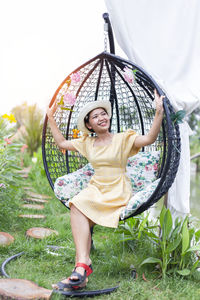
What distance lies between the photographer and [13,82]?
767 cm

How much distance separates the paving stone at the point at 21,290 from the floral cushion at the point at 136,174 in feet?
2.53

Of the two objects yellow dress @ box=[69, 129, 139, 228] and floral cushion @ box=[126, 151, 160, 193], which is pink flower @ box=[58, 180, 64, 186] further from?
floral cushion @ box=[126, 151, 160, 193]

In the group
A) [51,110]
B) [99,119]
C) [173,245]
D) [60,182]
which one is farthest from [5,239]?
[173,245]

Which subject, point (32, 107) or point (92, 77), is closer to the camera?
point (92, 77)

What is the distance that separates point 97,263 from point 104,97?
1.41 metres

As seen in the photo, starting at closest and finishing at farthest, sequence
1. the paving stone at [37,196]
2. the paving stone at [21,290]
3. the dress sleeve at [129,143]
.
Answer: the paving stone at [21,290]
the dress sleeve at [129,143]
the paving stone at [37,196]

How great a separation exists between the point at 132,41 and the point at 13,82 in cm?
578

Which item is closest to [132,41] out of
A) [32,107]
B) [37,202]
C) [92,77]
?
[92,77]

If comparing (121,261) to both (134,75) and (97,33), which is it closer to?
(134,75)

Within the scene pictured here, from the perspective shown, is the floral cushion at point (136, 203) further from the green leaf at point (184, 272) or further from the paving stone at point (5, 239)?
the paving stone at point (5, 239)

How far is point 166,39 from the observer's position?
2.51 m

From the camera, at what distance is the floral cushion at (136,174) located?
2.40 meters

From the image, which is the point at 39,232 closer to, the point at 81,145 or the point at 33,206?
the point at 33,206

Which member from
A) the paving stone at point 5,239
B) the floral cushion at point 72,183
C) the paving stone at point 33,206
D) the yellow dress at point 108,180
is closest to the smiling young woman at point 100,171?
the yellow dress at point 108,180
